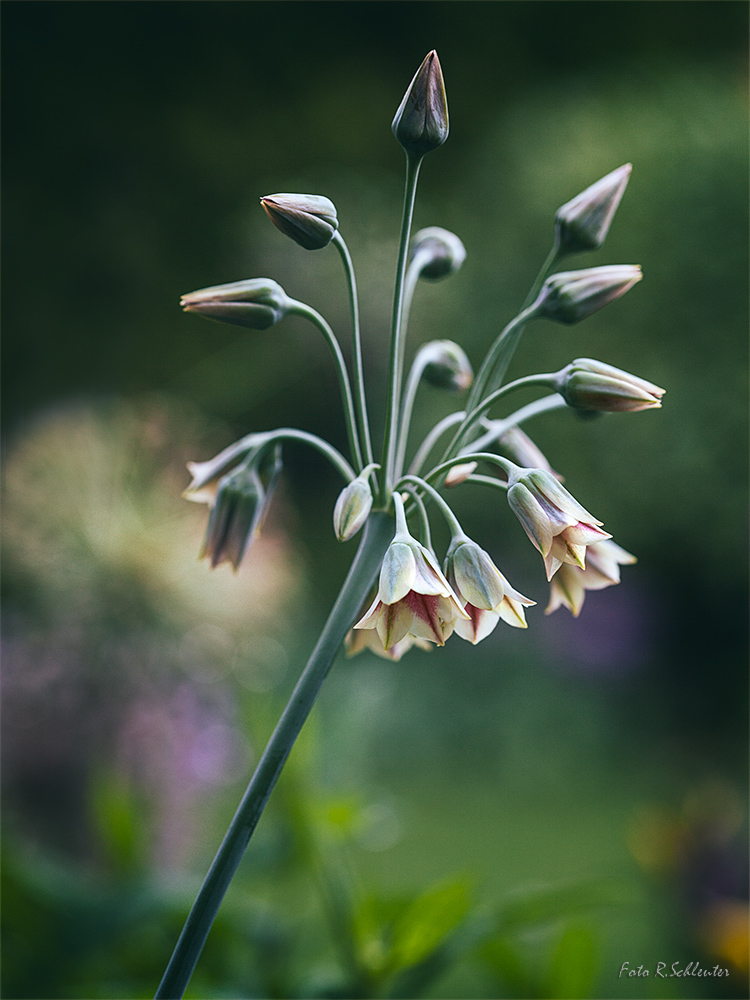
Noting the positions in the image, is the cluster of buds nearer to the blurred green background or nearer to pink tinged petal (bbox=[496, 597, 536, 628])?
pink tinged petal (bbox=[496, 597, 536, 628])

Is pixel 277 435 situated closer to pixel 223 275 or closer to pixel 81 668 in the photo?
pixel 81 668

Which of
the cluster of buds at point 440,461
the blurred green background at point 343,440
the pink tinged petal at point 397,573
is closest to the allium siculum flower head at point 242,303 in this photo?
the cluster of buds at point 440,461

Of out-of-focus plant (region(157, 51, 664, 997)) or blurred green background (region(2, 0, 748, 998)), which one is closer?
out-of-focus plant (region(157, 51, 664, 997))

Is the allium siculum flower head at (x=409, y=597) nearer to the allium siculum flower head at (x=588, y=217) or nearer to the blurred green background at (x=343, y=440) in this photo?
the allium siculum flower head at (x=588, y=217)

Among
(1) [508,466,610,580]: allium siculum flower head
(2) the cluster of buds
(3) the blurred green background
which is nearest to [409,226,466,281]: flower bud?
(2) the cluster of buds

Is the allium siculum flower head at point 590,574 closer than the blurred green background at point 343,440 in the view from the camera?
Yes

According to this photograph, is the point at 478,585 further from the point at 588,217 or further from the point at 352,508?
the point at 588,217

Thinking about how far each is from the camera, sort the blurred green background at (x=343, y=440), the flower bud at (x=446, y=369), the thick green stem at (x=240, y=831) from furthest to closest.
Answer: the blurred green background at (x=343, y=440) → the flower bud at (x=446, y=369) → the thick green stem at (x=240, y=831)

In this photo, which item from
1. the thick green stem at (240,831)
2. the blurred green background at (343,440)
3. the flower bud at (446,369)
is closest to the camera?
the thick green stem at (240,831)
